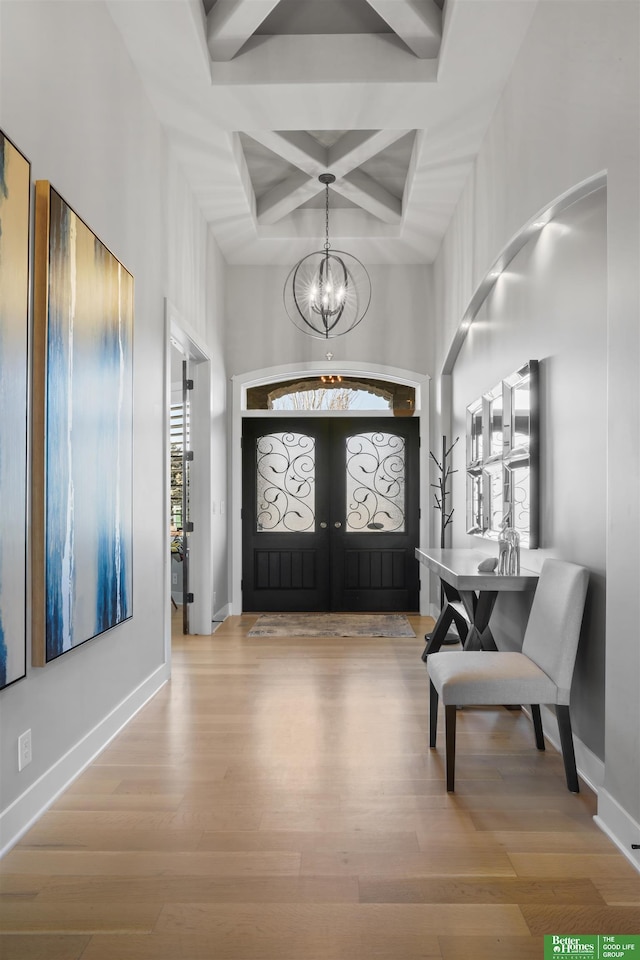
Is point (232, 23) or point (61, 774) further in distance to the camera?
point (232, 23)

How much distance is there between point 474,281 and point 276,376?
2.58 metres

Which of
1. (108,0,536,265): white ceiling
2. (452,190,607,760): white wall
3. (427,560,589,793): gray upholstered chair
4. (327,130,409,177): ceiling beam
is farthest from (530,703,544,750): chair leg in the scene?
(327,130,409,177): ceiling beam

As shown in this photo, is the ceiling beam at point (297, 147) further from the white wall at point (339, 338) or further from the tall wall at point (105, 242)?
the white wall at point (339, 338)

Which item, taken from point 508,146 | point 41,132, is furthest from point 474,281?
point 41,132

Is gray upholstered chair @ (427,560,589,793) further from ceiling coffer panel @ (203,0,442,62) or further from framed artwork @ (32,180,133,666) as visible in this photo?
ceiling coffer panel @ (203,0,442,62)

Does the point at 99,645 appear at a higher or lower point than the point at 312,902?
higher

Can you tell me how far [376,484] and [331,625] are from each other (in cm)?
156

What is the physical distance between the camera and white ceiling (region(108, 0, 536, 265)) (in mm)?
3371

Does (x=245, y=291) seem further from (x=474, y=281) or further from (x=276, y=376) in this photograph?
(x=474, y=281)

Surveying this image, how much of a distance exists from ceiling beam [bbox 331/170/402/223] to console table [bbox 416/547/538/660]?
2.99 metres

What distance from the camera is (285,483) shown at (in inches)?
265

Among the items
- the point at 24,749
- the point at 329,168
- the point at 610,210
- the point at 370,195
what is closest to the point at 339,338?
the point at 370,195

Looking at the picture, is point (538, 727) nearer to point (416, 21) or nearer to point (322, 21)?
point (416, 21)

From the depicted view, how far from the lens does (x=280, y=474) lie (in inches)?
265
